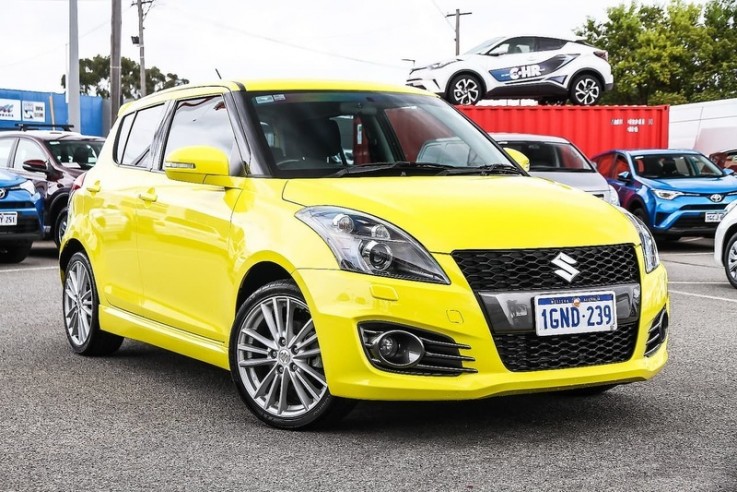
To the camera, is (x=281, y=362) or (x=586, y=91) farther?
(x=586, y=91)

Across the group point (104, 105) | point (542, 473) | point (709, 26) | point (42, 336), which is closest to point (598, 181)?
point (42, 336)

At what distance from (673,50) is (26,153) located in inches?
1964

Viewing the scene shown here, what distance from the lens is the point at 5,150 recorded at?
668 inches

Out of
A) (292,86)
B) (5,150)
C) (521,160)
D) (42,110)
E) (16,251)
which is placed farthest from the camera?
(42,110)

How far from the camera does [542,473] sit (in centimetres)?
454

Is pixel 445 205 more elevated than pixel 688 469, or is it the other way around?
pixel 445 205

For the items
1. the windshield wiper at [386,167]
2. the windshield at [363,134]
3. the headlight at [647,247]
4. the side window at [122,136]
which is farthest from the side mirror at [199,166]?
the headlight at [647,247]

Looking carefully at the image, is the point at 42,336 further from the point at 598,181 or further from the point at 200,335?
the point at 598,181

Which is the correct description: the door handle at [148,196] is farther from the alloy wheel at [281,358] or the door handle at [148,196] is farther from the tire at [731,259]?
the tire at [731,259]

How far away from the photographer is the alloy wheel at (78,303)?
750 cm

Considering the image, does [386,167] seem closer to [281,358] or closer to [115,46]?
[281,358]

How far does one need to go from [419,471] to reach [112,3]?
85.5 feet

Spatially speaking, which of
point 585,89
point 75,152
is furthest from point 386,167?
point 585,89

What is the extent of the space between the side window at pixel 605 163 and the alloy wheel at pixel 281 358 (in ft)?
48.0
